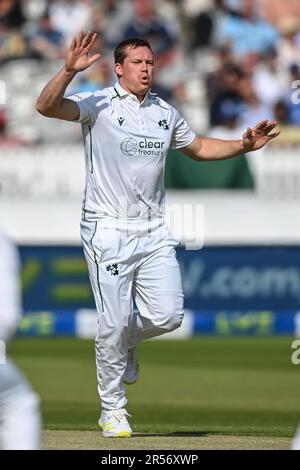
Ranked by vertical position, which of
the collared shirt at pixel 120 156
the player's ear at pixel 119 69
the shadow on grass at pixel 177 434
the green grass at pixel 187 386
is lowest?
the green grass at pixel 187 386

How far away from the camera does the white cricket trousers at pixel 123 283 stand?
23.8 ft

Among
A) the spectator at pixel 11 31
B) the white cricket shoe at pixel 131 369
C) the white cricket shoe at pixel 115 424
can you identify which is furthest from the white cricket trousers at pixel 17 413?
the spectator at pixel 11 31

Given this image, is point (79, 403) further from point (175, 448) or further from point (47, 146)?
point (47, 146)

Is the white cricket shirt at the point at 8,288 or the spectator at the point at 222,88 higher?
the spectator at the point at 222,88

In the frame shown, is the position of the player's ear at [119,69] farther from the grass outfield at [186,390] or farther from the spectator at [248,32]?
the spectator at [248,32]

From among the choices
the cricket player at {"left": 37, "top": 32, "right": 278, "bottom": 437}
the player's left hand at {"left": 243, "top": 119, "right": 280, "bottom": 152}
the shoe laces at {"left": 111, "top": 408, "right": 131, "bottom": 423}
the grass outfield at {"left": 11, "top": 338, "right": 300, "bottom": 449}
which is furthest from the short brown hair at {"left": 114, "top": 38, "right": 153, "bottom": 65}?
the grass outfield at {"left": 11, "top": 338, "right": 300, "bottom": 449}

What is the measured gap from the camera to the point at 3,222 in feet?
49.2

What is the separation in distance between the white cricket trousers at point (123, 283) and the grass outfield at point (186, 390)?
45 cm

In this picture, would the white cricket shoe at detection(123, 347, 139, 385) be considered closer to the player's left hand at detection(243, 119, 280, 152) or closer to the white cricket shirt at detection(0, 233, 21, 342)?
the player's left hand at detection(243, 119, 280, 152)

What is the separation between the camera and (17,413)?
173 inches

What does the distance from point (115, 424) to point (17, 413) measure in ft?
9.41

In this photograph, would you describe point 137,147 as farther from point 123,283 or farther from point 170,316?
point 170,316

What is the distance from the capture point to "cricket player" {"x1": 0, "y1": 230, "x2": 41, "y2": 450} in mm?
4266

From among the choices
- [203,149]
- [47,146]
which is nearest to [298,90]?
[47,146]
